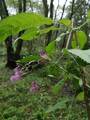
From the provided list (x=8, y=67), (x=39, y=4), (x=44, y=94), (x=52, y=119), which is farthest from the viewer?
(x=39, y=4)

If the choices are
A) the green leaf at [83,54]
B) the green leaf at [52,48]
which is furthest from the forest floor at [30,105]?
the green leaf at [83,54]

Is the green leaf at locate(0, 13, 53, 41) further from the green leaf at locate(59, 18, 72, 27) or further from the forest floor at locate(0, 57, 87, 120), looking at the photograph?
the forest floor at locate(0, 57, 87, 120)

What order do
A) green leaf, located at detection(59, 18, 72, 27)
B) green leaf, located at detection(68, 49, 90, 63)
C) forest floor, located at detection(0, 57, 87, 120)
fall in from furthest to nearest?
forest floor, located at detection(0, 57, 87, 120)
green leaf, located at detection(59, 18, 72, 27)
green leaf, located at detection(68, 49, 90, 63)

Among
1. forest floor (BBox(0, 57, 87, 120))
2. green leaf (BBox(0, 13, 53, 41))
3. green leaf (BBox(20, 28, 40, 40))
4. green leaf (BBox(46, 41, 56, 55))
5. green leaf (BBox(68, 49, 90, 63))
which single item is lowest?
forest floor (BBox(0, 57, 87, 120))

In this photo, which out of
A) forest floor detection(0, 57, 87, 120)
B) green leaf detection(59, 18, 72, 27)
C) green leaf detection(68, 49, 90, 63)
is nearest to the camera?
green leaf detection(68, 49, 90, 63)

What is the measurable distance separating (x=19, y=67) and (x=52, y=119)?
19.7 feet

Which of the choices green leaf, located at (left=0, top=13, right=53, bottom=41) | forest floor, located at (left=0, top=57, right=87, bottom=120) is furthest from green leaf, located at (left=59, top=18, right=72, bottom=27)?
forest floor, located at (left=0, top=57, right=87, bottom=120)

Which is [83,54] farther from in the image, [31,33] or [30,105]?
[30,105]

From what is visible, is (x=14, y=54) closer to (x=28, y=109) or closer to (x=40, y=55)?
(x=28, y=109)

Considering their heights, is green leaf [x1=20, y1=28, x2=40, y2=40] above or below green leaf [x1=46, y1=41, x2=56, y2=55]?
above

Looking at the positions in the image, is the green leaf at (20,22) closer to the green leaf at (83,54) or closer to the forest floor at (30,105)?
the green leaf at (83,54)

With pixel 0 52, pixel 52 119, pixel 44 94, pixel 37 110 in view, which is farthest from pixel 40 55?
pixel 0 52

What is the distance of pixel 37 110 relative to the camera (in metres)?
7.40

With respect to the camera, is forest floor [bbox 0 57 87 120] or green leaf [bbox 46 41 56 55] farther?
forest floor [bbox 0 57 87 120]
